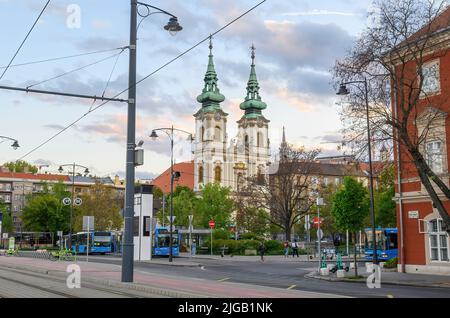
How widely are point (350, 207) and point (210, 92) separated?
107853 millimetres

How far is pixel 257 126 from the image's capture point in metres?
141

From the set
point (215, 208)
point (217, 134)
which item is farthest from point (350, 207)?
point (217, 134)

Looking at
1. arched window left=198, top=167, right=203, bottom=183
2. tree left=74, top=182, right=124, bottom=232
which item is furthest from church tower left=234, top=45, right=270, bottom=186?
tree left=74, top=182, right=124, bottom=232

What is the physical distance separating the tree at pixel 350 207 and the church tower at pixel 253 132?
106m

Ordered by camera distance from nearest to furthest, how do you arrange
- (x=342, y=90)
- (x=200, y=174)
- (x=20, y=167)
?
(x=342, y=90)
(x=200, y=174)
(x=20, y=167)

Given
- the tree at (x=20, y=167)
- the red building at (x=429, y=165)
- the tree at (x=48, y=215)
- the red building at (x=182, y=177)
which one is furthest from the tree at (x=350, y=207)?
the tree at (x=20, y=167)

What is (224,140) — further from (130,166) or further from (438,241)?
(130,166)

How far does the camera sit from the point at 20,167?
6161 inches

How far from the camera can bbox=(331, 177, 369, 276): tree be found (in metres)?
29.5

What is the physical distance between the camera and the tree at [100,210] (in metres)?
78.5

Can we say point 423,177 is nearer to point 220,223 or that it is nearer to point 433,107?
point 433,107

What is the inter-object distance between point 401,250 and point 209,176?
101m

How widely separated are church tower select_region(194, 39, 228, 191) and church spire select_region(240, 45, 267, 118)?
7.84 meters

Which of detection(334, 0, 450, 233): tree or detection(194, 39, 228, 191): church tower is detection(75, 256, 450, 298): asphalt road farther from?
detection(194, 39, 228, 191): church tower
